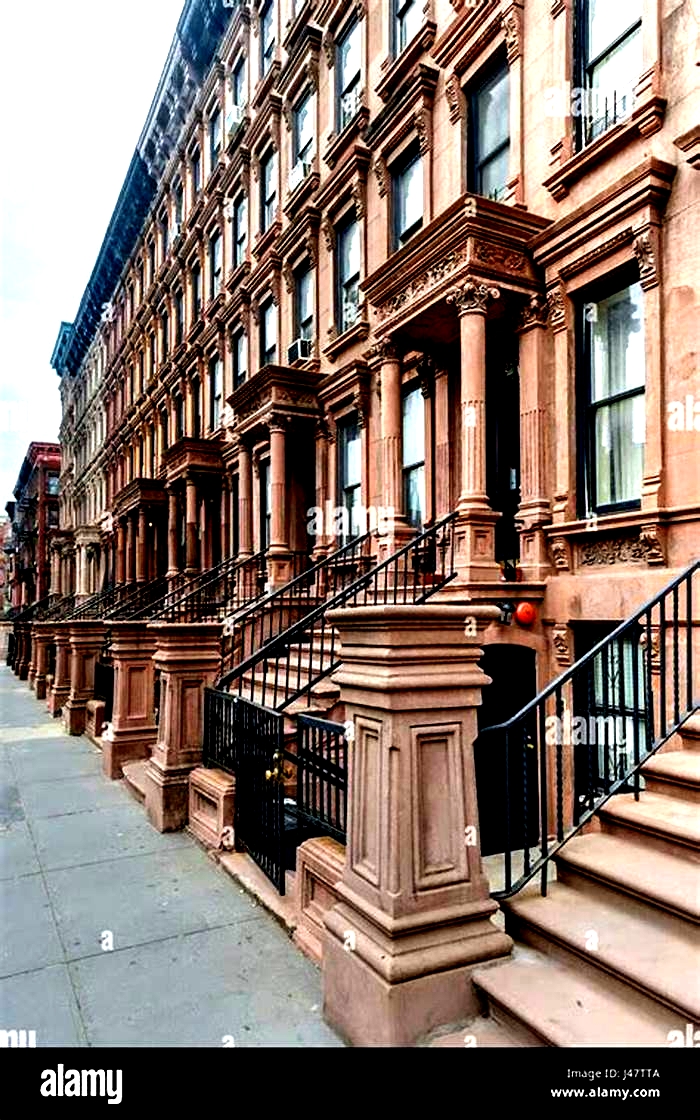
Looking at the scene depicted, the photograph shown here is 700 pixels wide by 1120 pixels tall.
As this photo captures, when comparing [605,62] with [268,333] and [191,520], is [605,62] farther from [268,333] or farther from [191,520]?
[191,520]

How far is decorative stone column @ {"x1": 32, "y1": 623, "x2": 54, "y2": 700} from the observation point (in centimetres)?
1834

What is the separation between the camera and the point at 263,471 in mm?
14023

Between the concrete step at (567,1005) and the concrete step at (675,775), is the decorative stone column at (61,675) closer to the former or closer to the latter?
the concrete step at (675,775)

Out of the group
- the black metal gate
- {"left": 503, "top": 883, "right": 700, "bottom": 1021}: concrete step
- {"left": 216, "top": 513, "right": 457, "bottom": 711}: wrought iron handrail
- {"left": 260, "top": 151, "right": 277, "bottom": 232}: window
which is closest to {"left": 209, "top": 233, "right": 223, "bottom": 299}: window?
{"left": 260, "top": 151, "right": 277, "bottom": 232}: window

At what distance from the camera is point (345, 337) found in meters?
10.8

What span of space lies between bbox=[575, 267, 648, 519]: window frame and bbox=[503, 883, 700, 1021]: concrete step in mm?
3927

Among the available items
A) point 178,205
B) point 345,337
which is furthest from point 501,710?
point 178,205

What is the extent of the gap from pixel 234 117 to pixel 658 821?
1782 cm

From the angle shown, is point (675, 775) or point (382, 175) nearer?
point (675, 775)

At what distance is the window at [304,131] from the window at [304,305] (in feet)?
6.70

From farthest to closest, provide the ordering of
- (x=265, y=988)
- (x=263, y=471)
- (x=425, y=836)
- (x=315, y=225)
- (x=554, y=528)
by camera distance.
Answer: (x=263, y=471) < (x=315, y=225) < (x=554, y=528) < (x=265, y=988) < (x=425, y=836)

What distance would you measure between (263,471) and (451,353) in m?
6.27
